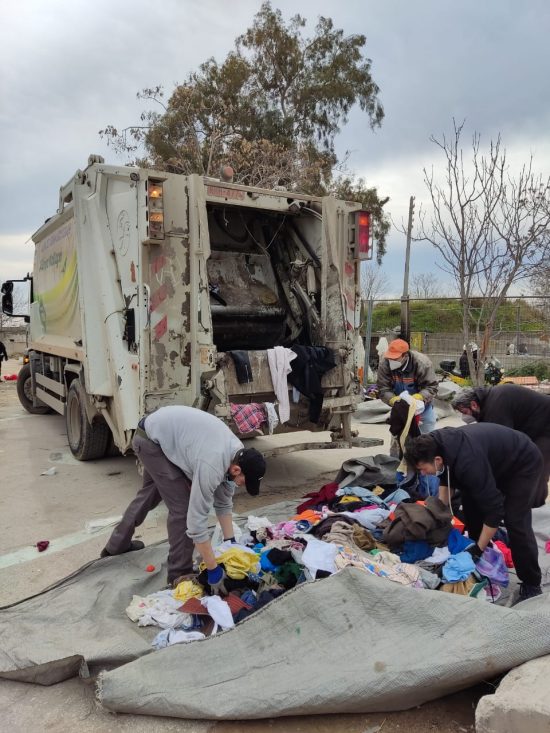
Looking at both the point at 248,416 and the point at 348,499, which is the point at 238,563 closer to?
the point at 348,499

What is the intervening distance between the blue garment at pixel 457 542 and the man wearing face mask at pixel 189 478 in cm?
121

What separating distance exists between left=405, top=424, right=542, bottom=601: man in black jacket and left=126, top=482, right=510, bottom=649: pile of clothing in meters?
0.19

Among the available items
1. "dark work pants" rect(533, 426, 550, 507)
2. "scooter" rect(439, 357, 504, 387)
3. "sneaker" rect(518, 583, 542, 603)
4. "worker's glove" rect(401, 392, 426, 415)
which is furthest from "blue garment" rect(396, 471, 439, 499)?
"scooter" rect(439, 357, 504, 387)

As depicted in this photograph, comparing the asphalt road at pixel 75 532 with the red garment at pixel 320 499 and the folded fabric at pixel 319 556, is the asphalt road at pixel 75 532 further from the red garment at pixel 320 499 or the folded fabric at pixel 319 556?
the folded fabric at pixel 319 556

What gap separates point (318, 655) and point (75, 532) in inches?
103

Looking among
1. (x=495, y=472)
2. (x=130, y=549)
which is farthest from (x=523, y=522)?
(x=130, y=549)

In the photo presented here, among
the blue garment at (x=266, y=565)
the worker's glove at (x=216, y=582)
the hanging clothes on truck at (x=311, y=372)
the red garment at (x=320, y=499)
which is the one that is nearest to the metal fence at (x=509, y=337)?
the hanging clothes on truck at (x=311, y=372)

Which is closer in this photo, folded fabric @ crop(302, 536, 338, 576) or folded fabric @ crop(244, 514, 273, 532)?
folded fabric @ crop(302, 536, 338, 576)

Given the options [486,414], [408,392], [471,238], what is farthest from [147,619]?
[471,238]

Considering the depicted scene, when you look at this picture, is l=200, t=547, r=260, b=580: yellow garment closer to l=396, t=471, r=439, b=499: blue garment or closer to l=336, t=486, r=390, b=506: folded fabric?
l=336, t=486, r=390, b=506: folded fabric

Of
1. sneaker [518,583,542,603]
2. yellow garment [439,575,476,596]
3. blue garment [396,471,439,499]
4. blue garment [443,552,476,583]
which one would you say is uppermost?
blue garment [396,471,439,499]

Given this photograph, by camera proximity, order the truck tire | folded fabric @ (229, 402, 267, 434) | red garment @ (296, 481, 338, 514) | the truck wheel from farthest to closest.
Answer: the truck wheel < the truck tire < folded fabric @ (229, 402, 267, 434) < red garment @ (296, 481, 338, 514)

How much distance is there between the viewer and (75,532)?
431 centimetres

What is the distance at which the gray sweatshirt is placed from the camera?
114 inches
